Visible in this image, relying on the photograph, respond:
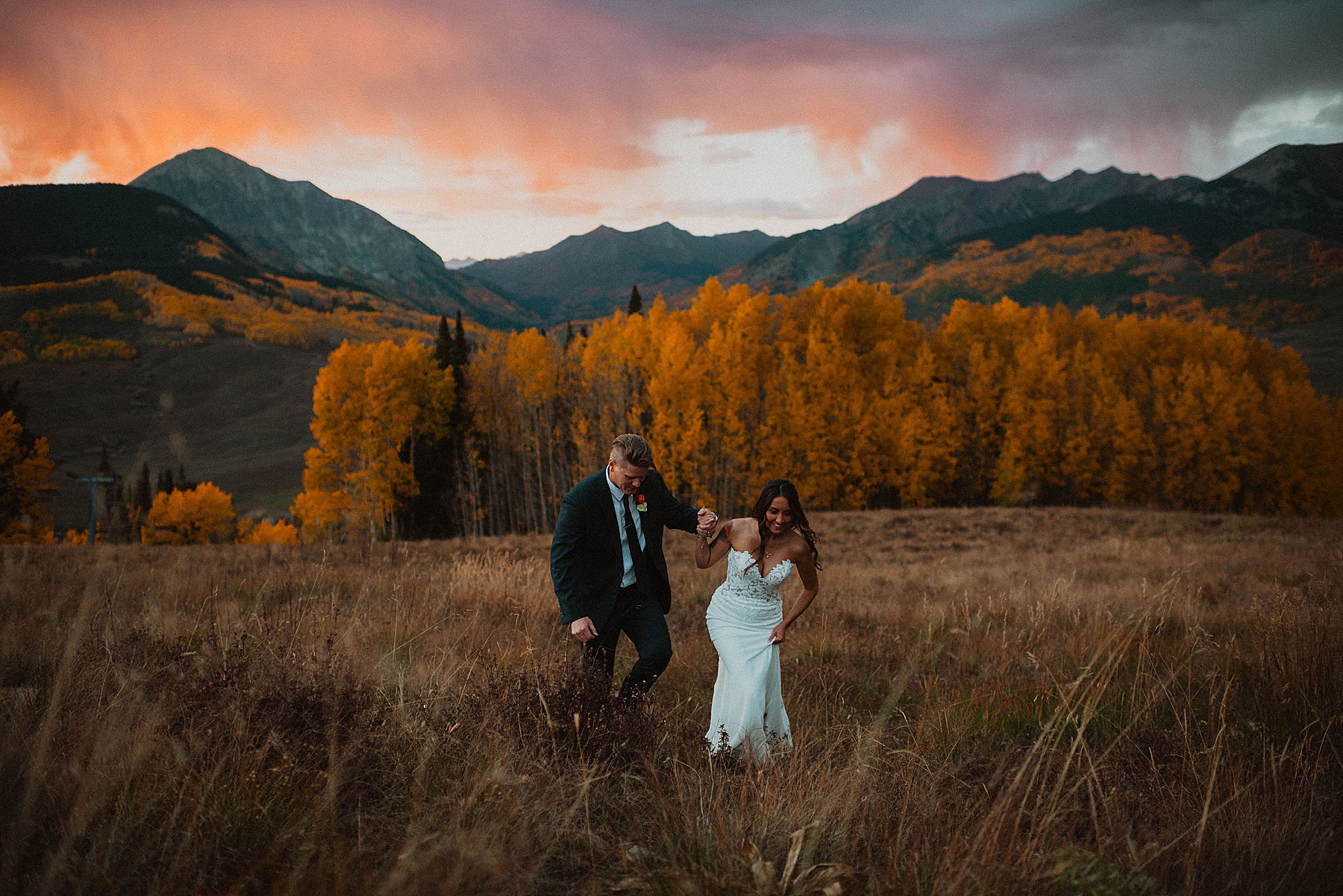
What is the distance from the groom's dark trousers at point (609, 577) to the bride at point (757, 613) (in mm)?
351

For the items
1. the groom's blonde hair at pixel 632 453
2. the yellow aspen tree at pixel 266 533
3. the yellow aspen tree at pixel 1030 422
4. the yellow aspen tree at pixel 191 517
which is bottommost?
the yellow aspen tree at pixel 266 533

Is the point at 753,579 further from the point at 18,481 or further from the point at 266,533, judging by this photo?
the point at 266,533

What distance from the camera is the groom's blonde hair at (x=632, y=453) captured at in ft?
13.5

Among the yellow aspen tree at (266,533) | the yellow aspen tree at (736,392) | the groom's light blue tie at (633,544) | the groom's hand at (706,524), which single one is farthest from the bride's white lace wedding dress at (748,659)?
the yellow aspen tree at (266,533)

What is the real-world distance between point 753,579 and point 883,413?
31968 mm

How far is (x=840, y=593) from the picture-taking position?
9.12 metres

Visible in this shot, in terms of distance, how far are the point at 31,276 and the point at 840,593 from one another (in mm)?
262036

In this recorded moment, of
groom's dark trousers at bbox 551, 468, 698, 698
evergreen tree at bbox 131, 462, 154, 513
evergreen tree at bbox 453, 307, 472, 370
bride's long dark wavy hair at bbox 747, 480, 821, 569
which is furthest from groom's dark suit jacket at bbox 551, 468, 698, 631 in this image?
evergreen tree at bbox 131, 462, 154, 513

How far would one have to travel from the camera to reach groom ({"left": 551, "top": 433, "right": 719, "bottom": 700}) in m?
4.14

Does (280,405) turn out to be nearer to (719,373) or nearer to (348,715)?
(719,373)

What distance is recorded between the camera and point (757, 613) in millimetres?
4070

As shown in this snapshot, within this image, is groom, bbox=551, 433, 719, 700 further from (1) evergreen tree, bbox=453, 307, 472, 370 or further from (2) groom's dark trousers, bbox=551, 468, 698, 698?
(1) evergreen tree, bbox=453, 307, 472, 370

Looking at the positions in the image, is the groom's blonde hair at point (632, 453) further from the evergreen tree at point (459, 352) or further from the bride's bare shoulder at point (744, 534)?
the evergreen tree at point (459, 352)

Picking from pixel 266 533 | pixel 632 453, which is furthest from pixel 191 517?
pixel 632 453
